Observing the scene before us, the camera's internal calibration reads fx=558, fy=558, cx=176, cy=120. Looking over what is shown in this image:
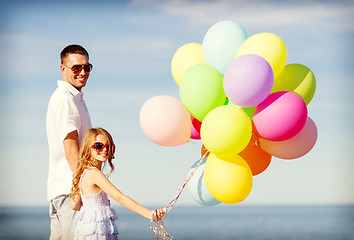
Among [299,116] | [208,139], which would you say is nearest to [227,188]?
[208,139]

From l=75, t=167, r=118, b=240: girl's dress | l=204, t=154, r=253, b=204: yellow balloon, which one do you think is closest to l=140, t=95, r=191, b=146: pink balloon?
l=204, t=154, r=253, b=204: yellow balloon

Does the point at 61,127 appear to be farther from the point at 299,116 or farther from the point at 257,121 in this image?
the point at 299,116

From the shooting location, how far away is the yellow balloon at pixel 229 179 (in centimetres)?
375

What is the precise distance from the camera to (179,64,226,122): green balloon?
3.78m

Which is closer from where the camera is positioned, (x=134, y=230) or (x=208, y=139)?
(x=208, y=139)

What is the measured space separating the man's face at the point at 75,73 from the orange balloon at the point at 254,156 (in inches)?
49.8

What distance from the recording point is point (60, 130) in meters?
3.81

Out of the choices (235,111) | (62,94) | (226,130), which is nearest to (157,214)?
(226,130)

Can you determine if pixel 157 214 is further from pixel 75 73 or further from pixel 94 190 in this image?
pixel 75 73

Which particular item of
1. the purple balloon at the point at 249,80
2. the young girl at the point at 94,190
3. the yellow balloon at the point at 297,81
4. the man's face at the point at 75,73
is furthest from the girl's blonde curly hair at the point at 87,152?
the yellow balloon at the point at 297,81

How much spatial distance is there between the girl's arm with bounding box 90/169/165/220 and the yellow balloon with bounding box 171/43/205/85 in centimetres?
111

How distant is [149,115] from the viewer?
3885 mm

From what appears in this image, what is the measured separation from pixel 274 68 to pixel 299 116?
15.3 inches

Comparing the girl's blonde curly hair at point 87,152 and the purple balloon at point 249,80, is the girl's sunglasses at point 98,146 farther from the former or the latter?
the purple balloon at point 249,80
